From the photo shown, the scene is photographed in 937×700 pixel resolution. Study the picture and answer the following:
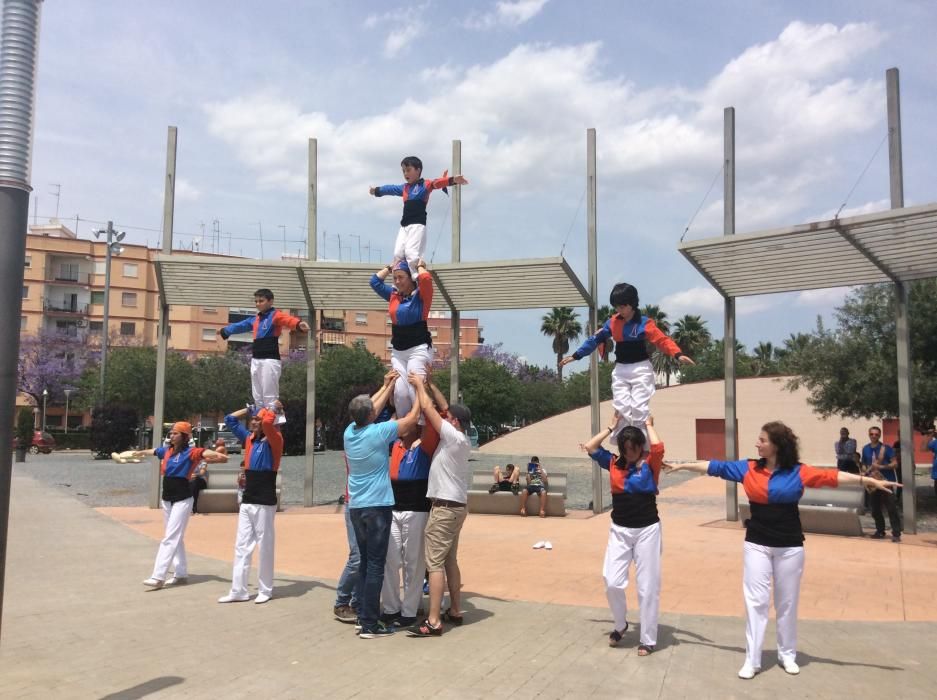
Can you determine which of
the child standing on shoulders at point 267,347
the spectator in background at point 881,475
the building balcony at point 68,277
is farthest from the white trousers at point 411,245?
the building balcony at point 68,277

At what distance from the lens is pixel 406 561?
668 centimetres

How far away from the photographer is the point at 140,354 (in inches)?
1788

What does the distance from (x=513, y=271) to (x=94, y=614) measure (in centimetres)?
920

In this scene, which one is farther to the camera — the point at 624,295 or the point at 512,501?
the point at 512,501

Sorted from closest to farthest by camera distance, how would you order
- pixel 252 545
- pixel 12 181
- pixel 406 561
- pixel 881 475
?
pixel 12 181 → pixel 406 561 → pixel 252 545 → pixel 881 475

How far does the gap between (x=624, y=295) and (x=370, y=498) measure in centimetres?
300

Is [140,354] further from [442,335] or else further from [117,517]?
[442,335]

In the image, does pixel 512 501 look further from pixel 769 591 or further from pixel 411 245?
pixel 769 591

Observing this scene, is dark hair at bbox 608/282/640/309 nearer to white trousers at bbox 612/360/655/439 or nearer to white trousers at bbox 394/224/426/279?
white trousers at bbox 612/360/655/439

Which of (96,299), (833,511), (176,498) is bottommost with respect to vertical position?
(833,511)

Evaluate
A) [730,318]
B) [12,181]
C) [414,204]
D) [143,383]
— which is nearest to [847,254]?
[730,318]

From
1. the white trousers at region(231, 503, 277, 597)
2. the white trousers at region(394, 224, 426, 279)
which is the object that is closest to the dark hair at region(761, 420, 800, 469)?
the white trousers at region(394, 224, 426, 279)

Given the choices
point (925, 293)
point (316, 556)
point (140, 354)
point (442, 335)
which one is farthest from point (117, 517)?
point (442, 335)

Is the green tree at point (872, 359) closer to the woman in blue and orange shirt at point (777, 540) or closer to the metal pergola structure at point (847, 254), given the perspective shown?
the metal pergola structure at point (847, 254)
